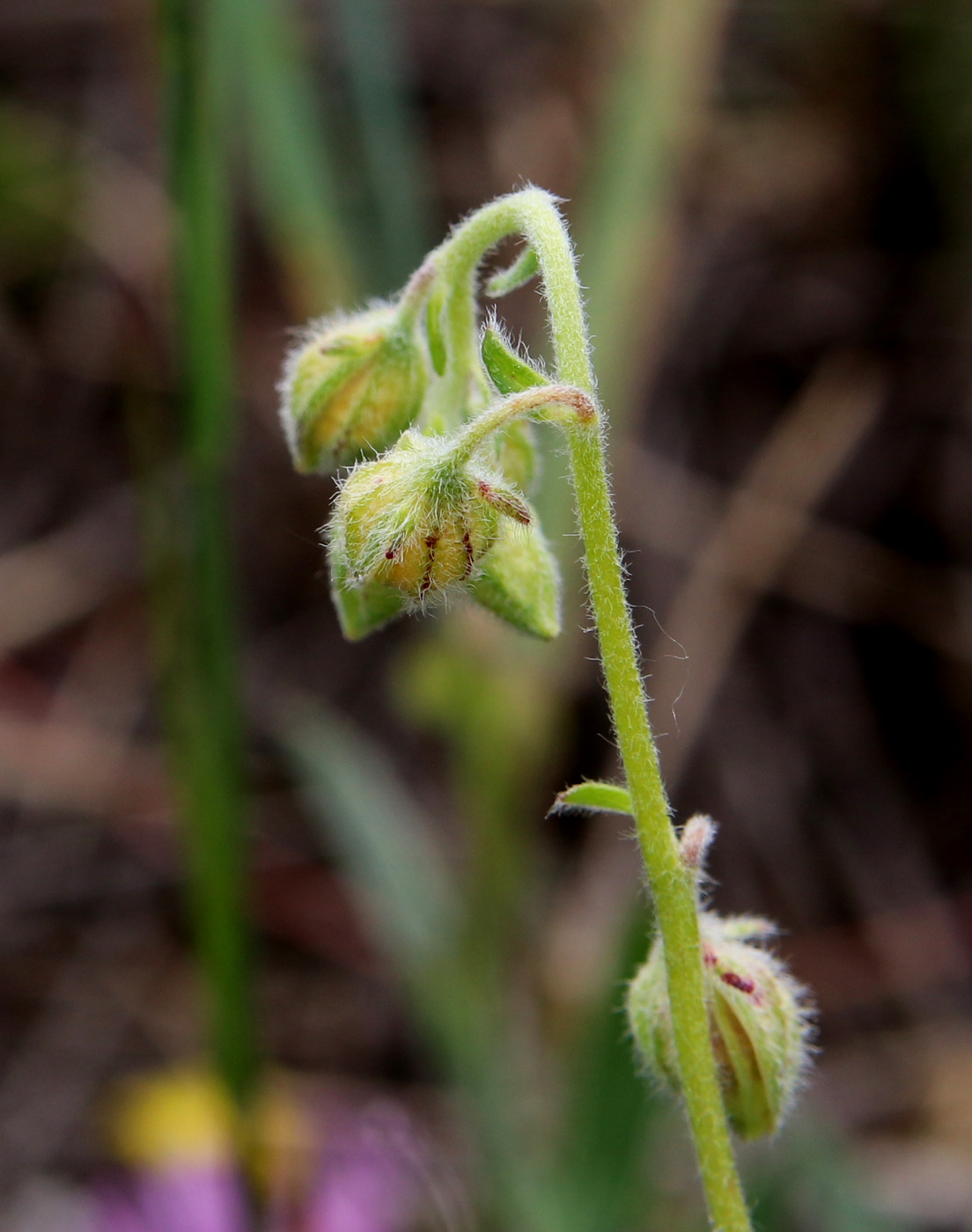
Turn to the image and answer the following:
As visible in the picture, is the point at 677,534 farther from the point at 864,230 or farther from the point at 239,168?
the point at 239,168

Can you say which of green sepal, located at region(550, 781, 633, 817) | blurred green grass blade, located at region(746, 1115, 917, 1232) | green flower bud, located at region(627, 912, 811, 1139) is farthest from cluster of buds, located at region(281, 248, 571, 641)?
blurred green grass blade, located at region(746, 1115, 917, 1232)

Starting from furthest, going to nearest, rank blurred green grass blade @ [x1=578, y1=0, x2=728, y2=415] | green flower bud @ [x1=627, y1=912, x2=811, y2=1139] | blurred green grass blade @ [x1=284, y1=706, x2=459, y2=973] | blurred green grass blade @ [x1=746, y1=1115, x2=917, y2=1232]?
blurred green grass blade @ [x1=578, y1=0, x2=728, y2=415]
blurred green grass blade @ [x1=284, y1=706, x2=459, y2=973]
blurred green grass blade @ [x1=746, y1=1115, x2=917, y2=1232]
green flower bud @ [x1=627, y1=912, x2=811, y2=1139]

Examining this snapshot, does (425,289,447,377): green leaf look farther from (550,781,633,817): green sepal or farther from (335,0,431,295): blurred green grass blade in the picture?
(335,0,431,295): blurred green grass blade

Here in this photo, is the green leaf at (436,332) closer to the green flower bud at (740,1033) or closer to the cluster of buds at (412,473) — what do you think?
the cluster of buds at (412,473)

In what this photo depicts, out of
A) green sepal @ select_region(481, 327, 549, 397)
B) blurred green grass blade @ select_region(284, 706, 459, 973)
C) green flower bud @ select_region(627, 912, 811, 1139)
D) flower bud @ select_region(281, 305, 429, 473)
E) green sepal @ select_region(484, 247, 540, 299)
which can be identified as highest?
blurred green grass blade @ select_region(284, 706, 459, 973)


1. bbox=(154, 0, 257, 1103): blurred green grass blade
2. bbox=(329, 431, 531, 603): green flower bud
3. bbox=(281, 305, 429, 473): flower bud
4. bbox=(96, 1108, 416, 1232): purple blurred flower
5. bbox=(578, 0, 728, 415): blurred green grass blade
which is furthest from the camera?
bbox=(578, 0, 728, 415): blurred green grass blade

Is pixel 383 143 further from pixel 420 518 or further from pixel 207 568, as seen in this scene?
pixel 420 518
